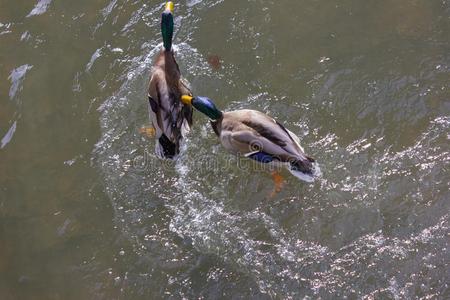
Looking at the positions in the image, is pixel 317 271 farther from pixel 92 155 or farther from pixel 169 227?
pixel 92 155

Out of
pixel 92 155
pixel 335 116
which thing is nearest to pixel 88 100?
pixel 92 155

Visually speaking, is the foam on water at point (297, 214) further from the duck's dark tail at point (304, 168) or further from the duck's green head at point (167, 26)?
the duck's green head at point (167, 26)

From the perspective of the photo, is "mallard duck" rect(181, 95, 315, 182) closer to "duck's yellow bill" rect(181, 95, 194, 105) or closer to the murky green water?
"duck's yellow bill" rect(181, 95, 194, 105)

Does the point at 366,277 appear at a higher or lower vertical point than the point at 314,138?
lower

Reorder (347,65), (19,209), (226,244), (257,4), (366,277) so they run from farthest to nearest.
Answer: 1. (257,4)
2. (347,65)
3. (19,209)
4. (226,244)
5. (366,277)

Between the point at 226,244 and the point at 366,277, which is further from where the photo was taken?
the point at 226,244

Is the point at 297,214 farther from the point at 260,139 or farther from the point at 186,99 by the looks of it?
the point at 186,99

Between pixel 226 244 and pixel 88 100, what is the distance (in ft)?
7.58

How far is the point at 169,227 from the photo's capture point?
5.09 m

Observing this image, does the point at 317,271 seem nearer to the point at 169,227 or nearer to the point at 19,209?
the point at 169,227

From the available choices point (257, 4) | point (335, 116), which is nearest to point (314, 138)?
point (335, 116)

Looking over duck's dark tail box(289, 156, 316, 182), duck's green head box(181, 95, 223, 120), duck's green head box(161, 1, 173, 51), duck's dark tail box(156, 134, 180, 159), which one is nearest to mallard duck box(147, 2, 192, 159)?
duck's dark tail box(156, 134, 180, 159)

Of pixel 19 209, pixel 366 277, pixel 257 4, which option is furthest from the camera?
pixel 257 4

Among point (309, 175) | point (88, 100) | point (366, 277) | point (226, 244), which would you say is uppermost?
point (88, 100)
